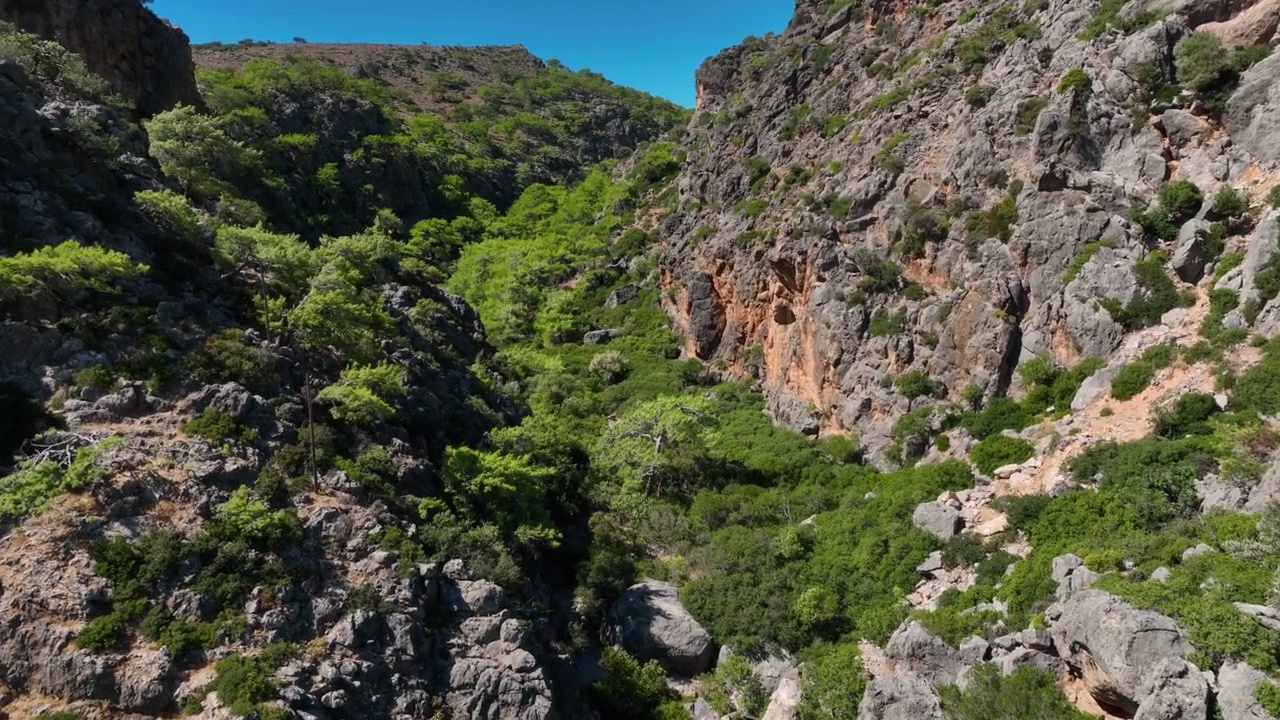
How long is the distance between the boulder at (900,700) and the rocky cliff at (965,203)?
44.8ft

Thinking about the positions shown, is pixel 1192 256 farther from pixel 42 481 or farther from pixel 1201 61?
pixel 42 481

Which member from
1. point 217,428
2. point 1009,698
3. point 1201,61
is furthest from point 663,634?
point 1201,61

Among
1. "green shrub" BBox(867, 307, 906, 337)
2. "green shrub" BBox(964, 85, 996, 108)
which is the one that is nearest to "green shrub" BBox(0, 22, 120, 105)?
"green shrub" BBox(867, 307, 906, 337)

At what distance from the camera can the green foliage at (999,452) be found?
75.7 ft

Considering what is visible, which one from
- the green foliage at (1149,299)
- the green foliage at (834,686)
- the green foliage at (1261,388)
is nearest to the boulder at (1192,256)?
the green foliage at (1149,299)

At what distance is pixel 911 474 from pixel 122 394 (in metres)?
27.1

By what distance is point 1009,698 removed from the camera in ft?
48.1

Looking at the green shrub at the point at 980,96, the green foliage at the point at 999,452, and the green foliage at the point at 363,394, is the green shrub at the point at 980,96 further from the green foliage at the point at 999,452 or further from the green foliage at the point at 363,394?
the green foliage at the point at 363,394

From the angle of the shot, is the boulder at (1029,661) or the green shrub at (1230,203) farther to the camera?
the green shrub at (1230,203)

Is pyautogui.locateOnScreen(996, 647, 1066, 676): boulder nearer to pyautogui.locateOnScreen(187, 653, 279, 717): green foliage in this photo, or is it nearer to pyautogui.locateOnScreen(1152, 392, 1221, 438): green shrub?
pyautogui.locateOnScreen(1152, 392, 1221, 438): green shrub

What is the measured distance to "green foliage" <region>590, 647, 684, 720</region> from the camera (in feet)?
65.8

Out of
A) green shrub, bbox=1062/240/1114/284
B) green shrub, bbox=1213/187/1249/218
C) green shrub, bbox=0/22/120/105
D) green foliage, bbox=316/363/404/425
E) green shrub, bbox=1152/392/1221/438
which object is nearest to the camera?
green shrub, bbox=1152/392/1221/438

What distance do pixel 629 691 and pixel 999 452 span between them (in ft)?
49.8

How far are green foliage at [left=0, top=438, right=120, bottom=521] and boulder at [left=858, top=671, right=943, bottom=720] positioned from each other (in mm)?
21126
